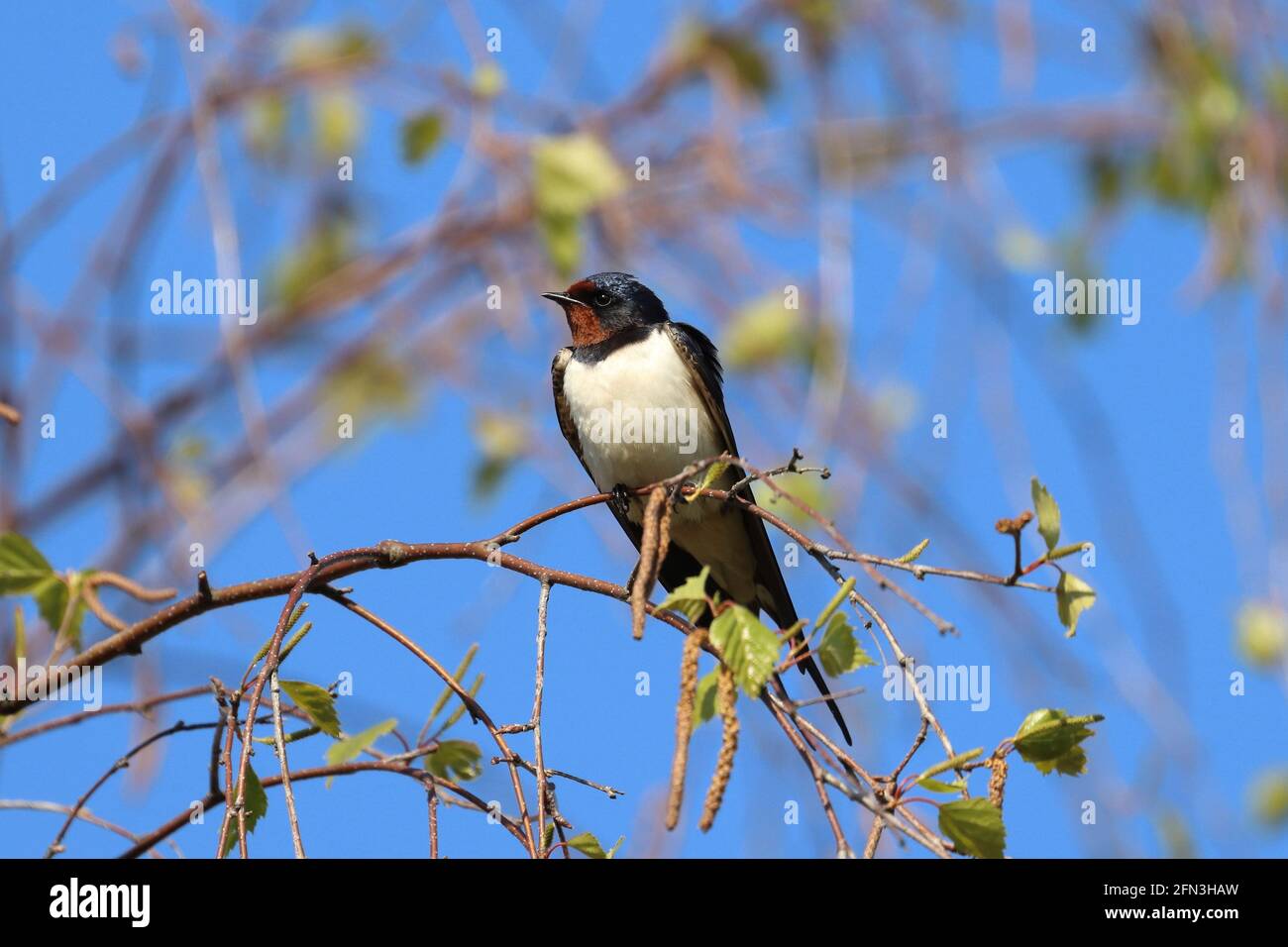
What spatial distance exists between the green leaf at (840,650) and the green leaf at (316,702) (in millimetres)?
677

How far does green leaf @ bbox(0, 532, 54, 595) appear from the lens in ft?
7.39

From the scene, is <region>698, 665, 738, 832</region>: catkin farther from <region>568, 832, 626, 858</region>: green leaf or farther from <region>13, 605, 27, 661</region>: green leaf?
<region>13, 605, 27, 661</region>: green leaf

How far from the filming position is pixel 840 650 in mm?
1738

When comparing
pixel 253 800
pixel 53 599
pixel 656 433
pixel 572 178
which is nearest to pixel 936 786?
pixel 253 800

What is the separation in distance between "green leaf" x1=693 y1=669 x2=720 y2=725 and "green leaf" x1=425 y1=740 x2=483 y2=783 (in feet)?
1.50

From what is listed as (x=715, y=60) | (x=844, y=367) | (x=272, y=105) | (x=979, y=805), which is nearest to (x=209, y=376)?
(x=272, y=105)

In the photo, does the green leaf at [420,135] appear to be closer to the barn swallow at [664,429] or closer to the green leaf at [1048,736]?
the barn swallow at [664,429]

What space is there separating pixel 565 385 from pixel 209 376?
138cm

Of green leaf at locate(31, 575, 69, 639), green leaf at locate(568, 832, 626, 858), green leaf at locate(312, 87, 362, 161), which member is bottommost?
green leaf at locate(568, 832, 626, 858)

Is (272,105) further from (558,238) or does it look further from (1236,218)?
(1236,218)

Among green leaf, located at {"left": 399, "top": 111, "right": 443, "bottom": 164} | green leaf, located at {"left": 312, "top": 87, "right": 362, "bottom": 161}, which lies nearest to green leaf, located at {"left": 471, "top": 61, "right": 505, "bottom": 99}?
green leaf, located at {"left": 399, "top": 111, "right": 443, "bottom": 164}

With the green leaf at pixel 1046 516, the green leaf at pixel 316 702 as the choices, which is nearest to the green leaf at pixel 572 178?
the green leaf at pixel 316 702

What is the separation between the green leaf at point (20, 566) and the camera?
2.25 meters

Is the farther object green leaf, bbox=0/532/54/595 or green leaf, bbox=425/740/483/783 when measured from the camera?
green leaf, bbox=0/532/54/595
